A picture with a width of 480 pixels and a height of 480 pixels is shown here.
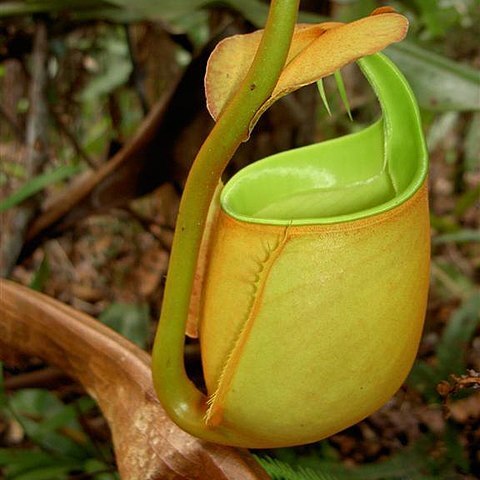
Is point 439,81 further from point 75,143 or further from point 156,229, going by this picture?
point 156,229

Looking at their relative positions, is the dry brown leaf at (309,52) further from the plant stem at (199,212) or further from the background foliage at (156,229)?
the background foliage at (156,229)

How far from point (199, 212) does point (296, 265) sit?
0.09m

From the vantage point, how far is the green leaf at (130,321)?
141cm

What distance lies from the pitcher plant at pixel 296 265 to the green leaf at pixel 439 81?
0.56 metres

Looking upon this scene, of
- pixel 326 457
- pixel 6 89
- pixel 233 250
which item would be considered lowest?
pixel 326 457

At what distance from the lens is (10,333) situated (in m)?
0.86

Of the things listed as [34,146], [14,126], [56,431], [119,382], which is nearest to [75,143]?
[34,146]

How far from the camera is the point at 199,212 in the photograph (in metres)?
0.56

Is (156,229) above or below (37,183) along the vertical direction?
below

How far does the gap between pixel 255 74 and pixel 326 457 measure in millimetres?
808

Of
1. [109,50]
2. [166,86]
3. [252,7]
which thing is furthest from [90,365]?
[109,50]

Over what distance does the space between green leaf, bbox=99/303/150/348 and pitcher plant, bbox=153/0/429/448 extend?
79 cm

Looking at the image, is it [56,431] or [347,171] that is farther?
[56,431]

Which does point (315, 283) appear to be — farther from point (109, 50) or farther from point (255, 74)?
point (109, 50)
